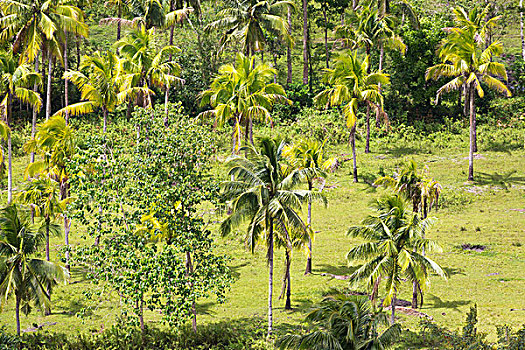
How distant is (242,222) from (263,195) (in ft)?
12.1

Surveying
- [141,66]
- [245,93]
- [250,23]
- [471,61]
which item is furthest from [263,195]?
[471,61]

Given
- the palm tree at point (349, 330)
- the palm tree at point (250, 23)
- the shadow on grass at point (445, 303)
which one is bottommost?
the shadow on grass at point (445, 303)

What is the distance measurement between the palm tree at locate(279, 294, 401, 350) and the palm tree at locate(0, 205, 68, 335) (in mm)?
Answer: 12181

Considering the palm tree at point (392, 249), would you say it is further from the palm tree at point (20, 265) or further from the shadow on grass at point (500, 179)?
the shadow on grass at point (500, 179)

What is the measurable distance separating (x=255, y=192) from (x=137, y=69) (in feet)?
57.5

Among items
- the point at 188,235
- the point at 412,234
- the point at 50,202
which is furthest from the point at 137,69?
the point at 412,234

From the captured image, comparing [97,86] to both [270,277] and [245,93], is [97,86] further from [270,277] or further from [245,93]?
[270,277]

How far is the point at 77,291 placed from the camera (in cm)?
2991

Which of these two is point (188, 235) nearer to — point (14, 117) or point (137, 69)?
point (137, 69)

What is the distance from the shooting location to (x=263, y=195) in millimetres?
24406

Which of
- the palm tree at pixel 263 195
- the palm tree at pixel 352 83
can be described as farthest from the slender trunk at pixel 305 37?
the palm tree at pixel 263 195

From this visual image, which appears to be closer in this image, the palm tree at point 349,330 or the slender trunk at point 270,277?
the palm tree at point 349,330

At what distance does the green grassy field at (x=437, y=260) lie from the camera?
26.7 meters

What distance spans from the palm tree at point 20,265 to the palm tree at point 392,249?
12.8 metres
